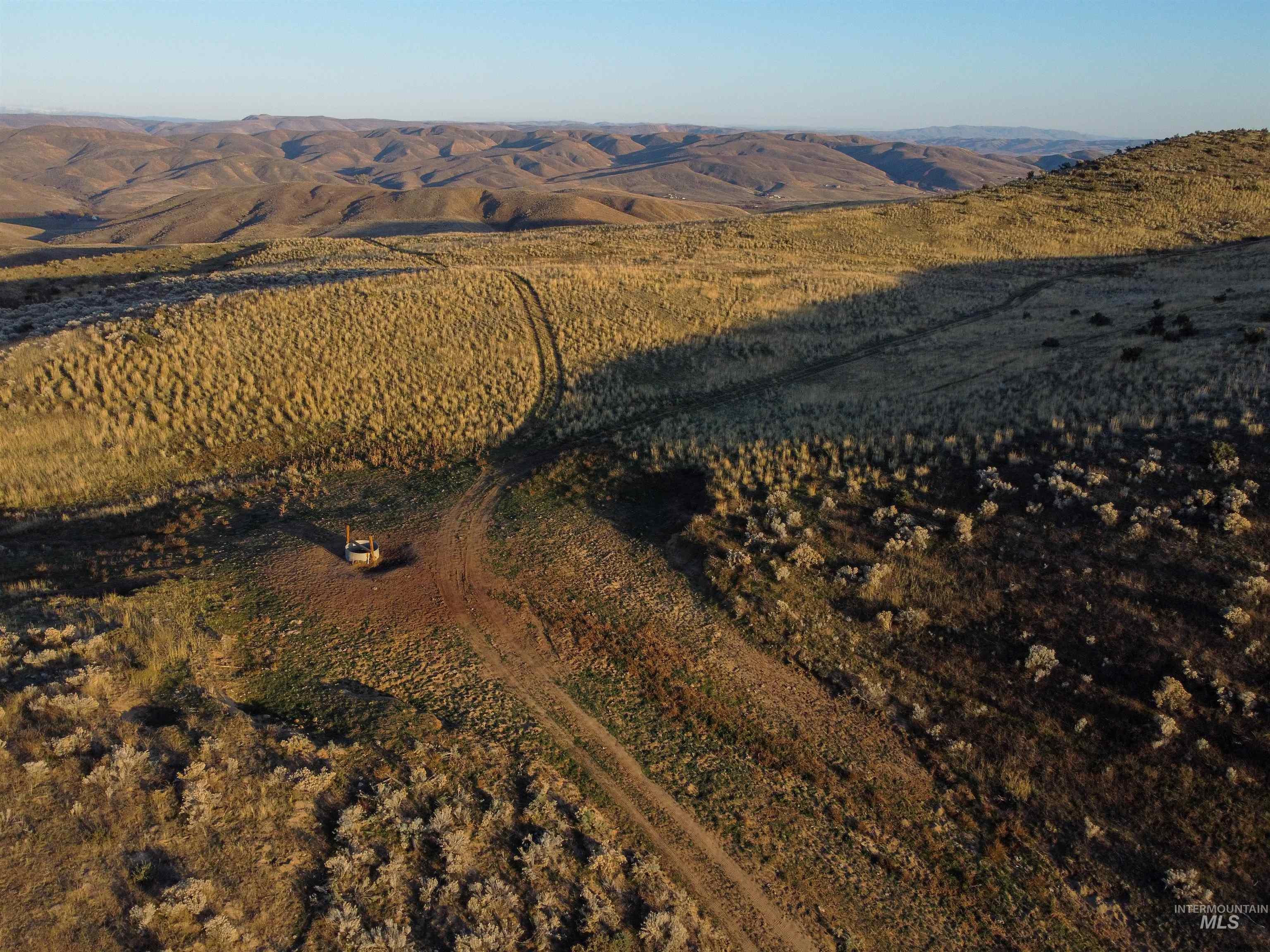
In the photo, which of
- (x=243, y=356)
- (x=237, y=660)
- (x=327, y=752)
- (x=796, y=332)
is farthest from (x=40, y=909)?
(x=796, y=332)

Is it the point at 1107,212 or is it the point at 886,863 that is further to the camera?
the point at 1107,212

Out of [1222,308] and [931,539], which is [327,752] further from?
[1222,308]

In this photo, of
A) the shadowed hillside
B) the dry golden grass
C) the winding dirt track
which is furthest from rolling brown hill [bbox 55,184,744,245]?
the winding dirt track

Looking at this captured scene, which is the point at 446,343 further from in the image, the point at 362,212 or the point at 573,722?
the point at 362,212

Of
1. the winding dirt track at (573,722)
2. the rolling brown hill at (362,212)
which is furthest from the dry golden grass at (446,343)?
the rolling brown hill at (362,212)

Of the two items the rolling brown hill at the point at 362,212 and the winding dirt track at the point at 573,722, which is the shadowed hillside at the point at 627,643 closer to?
the winding dirt track at the point at 573,722

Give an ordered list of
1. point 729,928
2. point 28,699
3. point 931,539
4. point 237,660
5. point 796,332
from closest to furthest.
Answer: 1. point 729,928
2. point 28,699
3. point 237,660
4. point 931,539
5. point 796,332

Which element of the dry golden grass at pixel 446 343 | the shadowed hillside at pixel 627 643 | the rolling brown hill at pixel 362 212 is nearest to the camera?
the shadowed hillside at pixel 627 643
